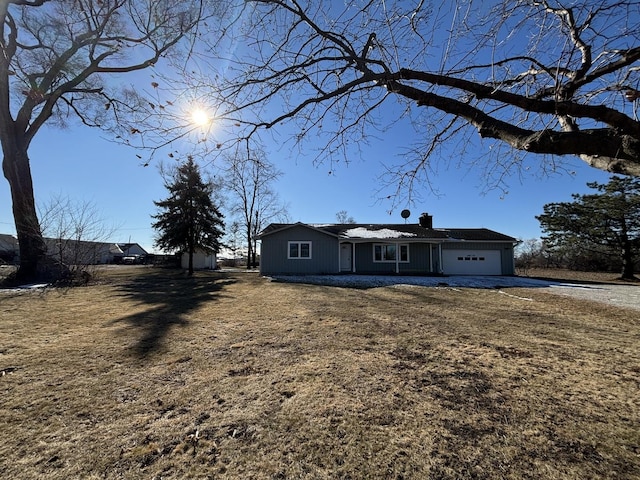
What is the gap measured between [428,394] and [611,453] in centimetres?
133

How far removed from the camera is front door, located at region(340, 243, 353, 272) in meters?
19.3

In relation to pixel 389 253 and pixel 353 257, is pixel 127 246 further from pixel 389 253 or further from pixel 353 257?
pixel 389 253

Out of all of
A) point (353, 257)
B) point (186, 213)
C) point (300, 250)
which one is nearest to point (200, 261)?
point (186, 213)

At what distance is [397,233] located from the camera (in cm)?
1952

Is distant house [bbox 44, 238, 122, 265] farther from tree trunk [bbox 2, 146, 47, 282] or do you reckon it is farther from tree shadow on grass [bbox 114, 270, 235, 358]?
tree shadow on grass [bbox 114, 270, 235, 358]

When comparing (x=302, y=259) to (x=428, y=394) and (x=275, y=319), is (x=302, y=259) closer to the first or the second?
(x=275, y=319)

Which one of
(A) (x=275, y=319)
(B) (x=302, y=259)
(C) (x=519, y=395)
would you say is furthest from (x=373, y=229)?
(C) (x=519, y=395)

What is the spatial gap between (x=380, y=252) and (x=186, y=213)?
1378cm

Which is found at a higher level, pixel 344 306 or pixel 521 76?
pixel 521 76

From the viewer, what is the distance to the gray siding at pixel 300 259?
18344 millimetres

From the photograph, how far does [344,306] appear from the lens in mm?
7859

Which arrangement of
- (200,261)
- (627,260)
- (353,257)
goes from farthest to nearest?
(200,261) < (353,257) < (627,260)

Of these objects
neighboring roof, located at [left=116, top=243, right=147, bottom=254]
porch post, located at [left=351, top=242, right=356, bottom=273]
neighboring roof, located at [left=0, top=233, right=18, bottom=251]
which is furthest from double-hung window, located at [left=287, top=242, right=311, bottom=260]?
neighboring roof, located at [left=116, top=243, right=147, bottom=254]

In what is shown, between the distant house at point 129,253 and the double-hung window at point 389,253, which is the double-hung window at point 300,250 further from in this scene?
the distant house at point 129,253
